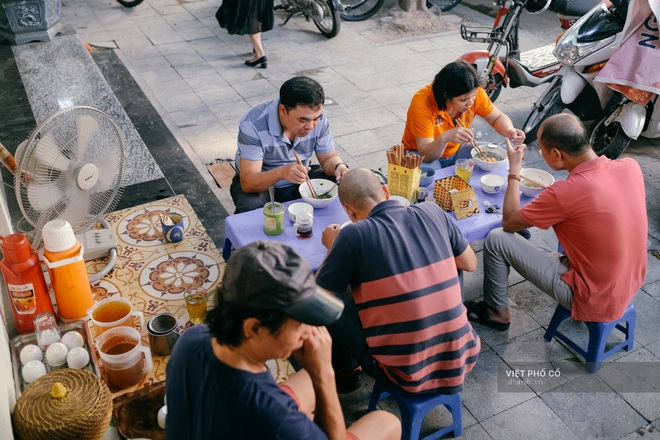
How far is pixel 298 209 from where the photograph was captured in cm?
325

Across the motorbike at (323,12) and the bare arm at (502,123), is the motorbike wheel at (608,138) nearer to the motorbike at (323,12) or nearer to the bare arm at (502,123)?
the bare arm at (502,123)

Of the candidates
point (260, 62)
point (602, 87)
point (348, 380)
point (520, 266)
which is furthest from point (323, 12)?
point (348, 380)

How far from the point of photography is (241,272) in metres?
1.59

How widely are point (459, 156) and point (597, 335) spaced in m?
1.55

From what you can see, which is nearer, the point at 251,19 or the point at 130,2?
the point at 251,19

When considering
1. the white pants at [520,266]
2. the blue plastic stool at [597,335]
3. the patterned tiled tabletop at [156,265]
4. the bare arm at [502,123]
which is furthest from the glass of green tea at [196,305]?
the bare arm at [502,123]

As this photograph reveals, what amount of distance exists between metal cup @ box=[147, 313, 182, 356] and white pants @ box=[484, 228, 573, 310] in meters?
1.79

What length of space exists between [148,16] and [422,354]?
7.31 m

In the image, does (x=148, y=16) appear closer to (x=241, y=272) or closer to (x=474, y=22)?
(x=474, y=22)

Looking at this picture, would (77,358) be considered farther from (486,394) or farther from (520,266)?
(520,266)

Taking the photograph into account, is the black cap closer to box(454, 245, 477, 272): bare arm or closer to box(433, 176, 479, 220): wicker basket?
box(454, 245, 477, 272): bare arm

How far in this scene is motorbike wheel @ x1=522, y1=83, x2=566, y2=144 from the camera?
17.7 ft

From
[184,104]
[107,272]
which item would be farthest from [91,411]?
[184,104]

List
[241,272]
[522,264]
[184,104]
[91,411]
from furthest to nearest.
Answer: [184,104], [522,264], [91,411], [241,272]
